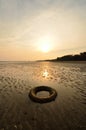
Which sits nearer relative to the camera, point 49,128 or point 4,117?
point 49,128

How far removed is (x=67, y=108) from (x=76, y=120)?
1.70 m

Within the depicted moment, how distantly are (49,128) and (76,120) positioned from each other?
1.80m

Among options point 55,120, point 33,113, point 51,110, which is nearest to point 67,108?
point 51,110

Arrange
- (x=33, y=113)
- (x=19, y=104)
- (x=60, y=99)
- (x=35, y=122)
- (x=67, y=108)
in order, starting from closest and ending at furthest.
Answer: (x=35, y=122) < (x=33, y=113) < (x=67, y=108) < (x=19, y=104) < (x=60, y=99)

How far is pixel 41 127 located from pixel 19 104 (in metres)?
3.75

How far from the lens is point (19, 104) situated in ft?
31.3

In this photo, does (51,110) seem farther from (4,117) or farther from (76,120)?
(4,117)

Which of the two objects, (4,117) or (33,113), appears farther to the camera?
(33,113)

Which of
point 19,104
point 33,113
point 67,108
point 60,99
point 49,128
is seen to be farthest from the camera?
point 60,99

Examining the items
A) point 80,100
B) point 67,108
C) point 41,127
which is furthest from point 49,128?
point 80,100

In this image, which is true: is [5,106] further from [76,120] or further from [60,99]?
[76,120]

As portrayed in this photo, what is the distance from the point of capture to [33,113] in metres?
7.93

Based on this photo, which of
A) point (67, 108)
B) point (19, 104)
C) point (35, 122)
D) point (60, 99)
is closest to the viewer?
point (35, 122)

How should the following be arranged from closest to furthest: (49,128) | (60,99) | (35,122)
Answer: (49,128) → (35,122) → (60,99)
